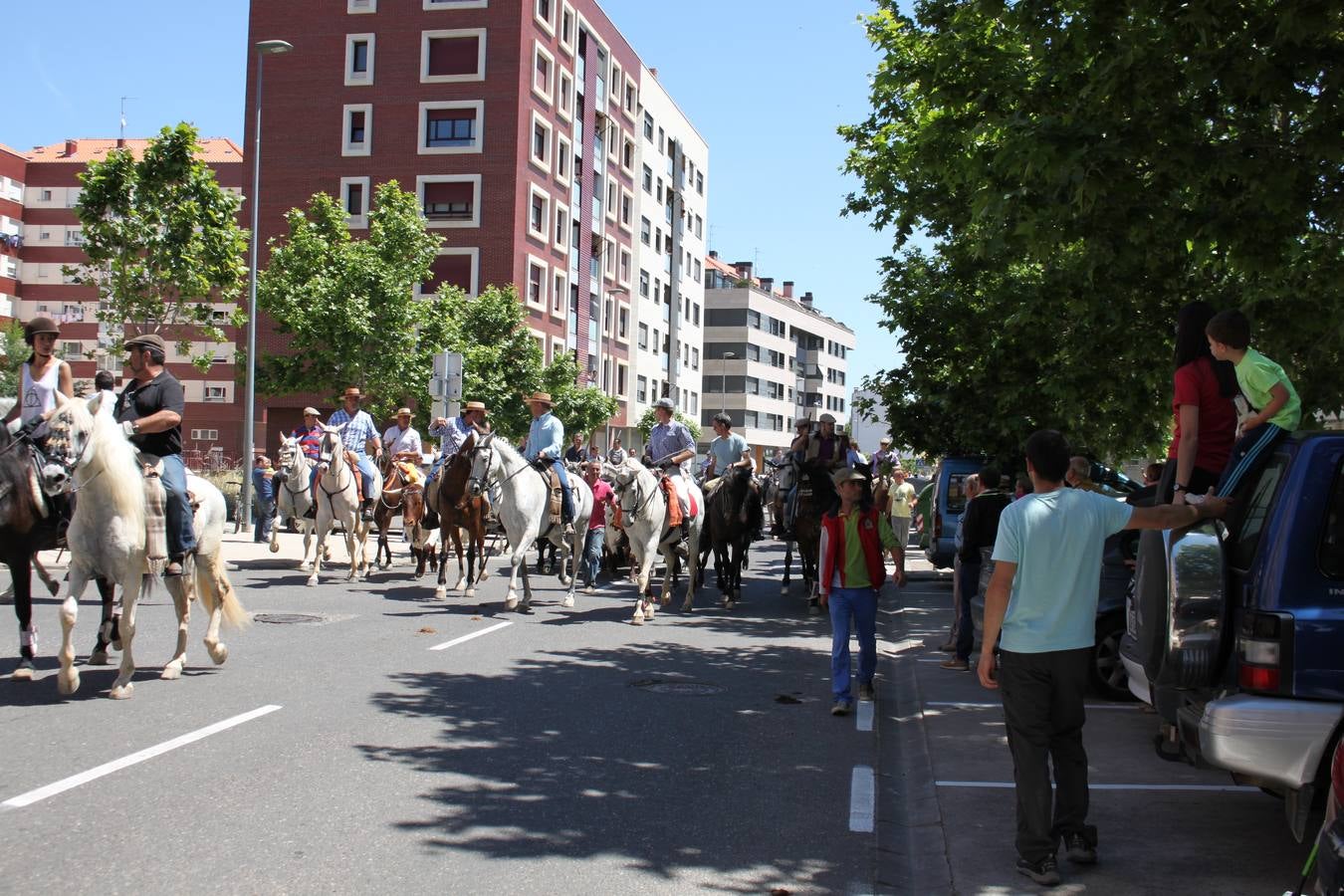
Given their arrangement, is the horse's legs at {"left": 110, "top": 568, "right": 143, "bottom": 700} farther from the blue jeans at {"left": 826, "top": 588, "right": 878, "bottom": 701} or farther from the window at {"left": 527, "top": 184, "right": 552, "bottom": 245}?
the window at {"left": 527, "top": 184, "right": 552, "bottom": 245}

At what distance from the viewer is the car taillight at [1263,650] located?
530 cm

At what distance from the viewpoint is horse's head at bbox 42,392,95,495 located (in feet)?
26.4

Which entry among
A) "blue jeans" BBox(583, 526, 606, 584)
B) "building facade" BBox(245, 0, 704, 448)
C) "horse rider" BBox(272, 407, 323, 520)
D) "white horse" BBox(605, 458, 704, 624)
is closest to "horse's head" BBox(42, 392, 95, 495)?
"white horse" BBox(605, 458, 704, 624)

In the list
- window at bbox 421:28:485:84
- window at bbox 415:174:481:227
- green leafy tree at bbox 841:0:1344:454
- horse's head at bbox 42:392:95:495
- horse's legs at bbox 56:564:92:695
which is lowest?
horse's legs at bbox 56:564:92:695

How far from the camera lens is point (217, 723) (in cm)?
775

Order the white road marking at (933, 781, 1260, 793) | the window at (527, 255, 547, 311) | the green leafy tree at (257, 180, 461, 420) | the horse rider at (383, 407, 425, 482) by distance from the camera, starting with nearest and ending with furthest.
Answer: the white road marking at (933, 781, 1260, 793), the horse rider at (383, 407, 425, 482), the green leafy tree at (257, 180, 461, 420), the window at (527, 255, 547, 311)

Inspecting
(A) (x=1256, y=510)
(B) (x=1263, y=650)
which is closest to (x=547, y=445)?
(A) (x=1256, y=510)

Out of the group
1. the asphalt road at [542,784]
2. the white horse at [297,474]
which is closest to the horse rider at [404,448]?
the white horse at [297,474]

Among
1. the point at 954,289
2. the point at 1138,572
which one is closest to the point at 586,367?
the point at 954,289

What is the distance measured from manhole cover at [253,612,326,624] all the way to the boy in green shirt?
946cm

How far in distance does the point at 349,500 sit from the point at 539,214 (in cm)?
4039

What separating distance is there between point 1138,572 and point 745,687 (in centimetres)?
478

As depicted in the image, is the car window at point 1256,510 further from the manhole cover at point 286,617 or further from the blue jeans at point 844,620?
the manhole cover at point 286,617

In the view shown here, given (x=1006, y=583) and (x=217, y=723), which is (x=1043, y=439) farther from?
(x=217, y=723)
